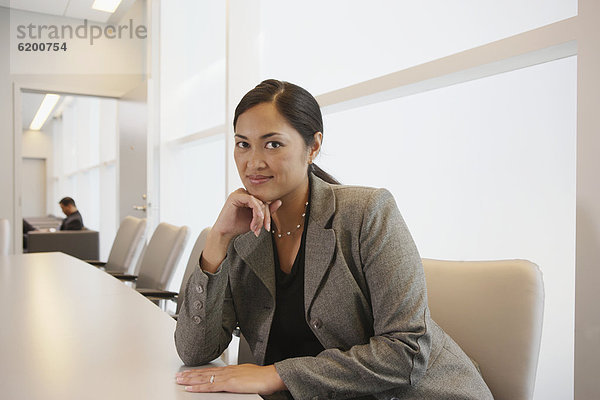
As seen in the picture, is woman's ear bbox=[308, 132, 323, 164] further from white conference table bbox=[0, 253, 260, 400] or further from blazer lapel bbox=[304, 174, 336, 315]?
white conference table bbox=[0, 253, 260, 400]

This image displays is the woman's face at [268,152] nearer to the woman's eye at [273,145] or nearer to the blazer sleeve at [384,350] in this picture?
the woman's eye at [273,145]

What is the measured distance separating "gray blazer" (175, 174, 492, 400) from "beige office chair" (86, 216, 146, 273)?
2058mm

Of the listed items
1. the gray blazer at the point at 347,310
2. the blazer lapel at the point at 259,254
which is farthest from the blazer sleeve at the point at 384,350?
the blazer lapel at the point at 259,254

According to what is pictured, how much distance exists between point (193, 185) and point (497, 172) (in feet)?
11.5

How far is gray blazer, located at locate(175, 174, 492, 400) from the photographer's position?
103 cm

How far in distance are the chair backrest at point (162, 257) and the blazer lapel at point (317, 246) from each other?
4.64ft

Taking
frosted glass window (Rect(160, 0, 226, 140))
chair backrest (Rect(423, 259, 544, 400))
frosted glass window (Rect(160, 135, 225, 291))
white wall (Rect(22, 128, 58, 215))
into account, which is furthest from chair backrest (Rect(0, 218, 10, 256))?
white wall (Rect(22, 128, 58, 215))

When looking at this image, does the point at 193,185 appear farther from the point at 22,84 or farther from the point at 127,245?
the point at 22,84

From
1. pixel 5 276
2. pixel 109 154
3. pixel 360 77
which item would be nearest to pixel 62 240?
pixel 109 154

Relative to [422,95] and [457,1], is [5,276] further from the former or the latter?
[457,1]

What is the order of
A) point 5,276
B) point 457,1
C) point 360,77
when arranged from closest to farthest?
1. point 457,1
2. point 5,276
3. point 360,77

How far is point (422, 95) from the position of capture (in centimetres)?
218

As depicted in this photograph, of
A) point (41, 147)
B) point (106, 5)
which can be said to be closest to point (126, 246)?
point (106, 5)

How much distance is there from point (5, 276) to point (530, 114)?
228 cm
